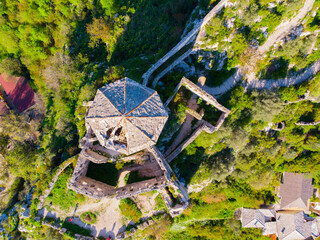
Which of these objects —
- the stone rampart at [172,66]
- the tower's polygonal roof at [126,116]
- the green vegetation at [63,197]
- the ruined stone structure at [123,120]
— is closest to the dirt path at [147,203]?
the ruined stone structure at [123,120]

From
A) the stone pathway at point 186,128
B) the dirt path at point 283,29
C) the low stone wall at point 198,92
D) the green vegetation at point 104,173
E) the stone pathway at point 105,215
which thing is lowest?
the stone pathway at point 105,215

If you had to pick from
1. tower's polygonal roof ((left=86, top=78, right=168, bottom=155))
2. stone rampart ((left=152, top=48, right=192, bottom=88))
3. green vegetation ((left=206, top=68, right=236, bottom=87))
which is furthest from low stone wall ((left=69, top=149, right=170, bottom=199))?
green vegetation ((left=206, top=68, right=236, bottom=87))

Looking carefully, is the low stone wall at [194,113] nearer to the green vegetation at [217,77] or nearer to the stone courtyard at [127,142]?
the stone courtyard at [127,142]

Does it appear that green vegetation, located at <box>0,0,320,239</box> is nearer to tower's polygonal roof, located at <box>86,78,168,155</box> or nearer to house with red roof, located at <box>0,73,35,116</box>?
house with red roof, located at <box>0,73,35,116</box>

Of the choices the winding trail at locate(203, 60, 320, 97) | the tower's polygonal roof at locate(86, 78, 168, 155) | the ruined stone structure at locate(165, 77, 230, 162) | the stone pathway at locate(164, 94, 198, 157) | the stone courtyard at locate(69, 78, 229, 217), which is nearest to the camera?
the tower's polygonal roof at locate(86, 78, 168, 155)

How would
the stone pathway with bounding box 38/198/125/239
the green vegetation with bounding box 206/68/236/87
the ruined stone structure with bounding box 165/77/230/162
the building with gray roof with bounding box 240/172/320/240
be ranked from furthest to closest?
1. the building with gray roof with bounding box 240/172/320/240
2. the green vegetation with bounding box 206/68/236/87
3. the stone pathway with bounding box 38/198/125/239
4. the ruined stone structure with bounding box 165/77/230/162

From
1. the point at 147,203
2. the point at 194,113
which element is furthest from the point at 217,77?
the point at 147,203
